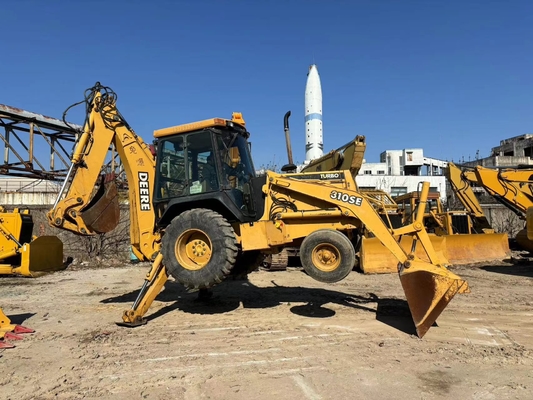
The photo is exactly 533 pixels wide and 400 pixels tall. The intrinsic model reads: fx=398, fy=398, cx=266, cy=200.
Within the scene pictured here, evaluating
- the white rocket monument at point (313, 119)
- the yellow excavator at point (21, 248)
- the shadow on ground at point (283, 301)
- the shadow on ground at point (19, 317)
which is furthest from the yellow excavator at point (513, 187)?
the white rocket monument at point (313, 119)

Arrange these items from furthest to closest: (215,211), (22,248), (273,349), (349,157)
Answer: (22,248) → (349,157) → (215,211) → (273,349)

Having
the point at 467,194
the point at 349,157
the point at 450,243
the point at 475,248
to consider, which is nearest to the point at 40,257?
the point at 349,157

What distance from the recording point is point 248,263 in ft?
22.9

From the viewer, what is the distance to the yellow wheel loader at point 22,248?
434 inches

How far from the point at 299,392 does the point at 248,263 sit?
343 centimetres

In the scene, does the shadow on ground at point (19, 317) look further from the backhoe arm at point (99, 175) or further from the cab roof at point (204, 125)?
the cab roof at point (204, 125)

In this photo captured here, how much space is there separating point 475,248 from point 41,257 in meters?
13.3

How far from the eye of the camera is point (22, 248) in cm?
1098

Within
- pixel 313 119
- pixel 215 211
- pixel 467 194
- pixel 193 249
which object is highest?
pixel 313 119

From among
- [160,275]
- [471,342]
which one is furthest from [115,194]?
[471,342]

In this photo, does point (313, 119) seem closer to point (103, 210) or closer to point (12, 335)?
point (103, 210)

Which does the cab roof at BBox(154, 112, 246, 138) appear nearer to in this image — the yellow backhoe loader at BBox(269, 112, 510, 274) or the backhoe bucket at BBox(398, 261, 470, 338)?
the yellow backhoe loader at BBox(269, 112, 510, 274)

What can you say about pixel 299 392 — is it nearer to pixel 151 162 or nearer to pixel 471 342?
pixel 471 342

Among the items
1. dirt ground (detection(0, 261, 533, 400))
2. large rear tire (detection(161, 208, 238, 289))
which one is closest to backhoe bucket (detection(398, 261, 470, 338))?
dirt ground (detection(0, 261, 533, 400))
